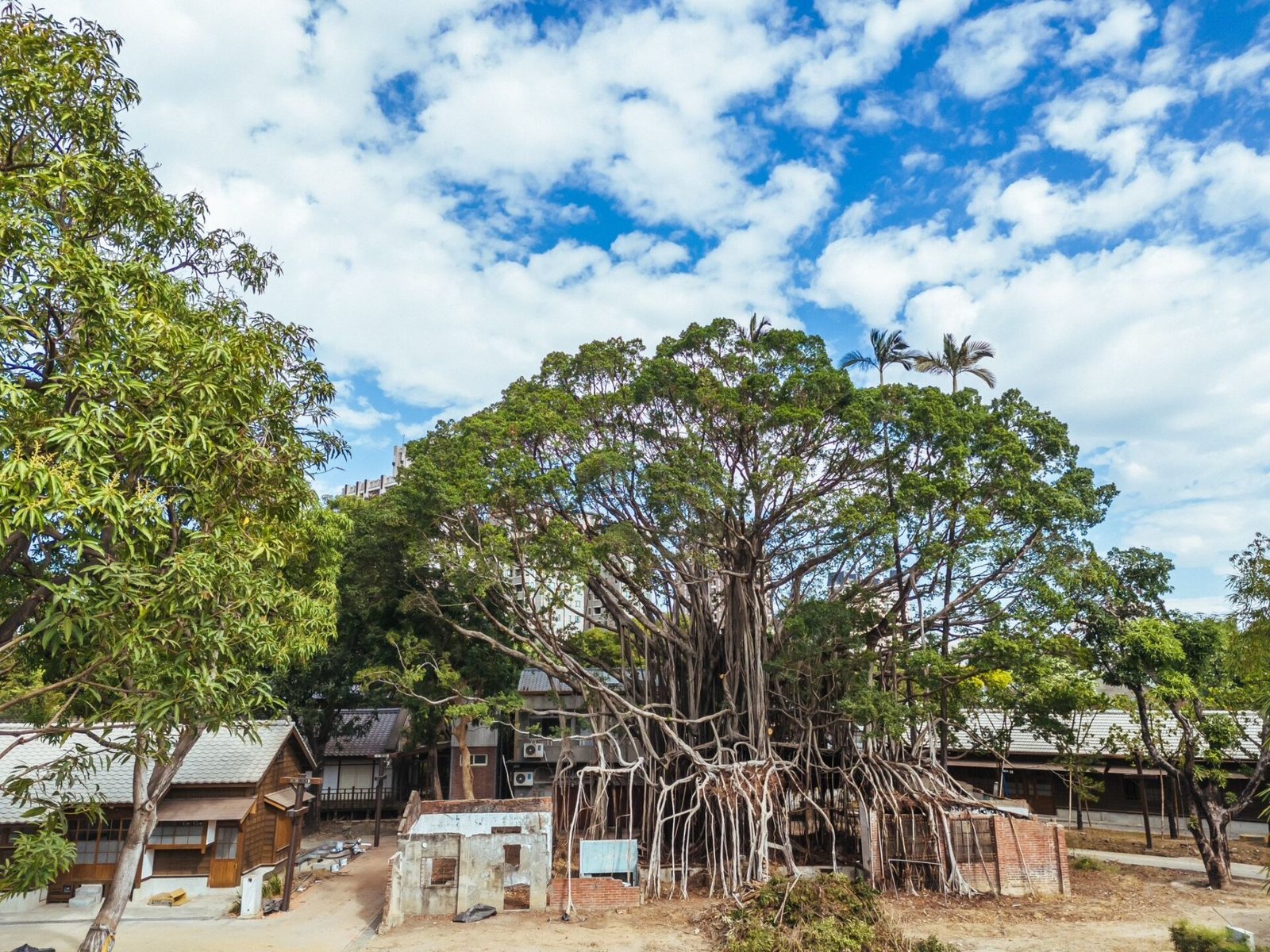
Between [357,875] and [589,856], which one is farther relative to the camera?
[357,875]

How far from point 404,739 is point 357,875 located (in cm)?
646

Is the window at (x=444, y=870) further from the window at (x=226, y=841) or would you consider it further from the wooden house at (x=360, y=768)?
the wooden house at (x=360, y=768)

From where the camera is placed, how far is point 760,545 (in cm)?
1461

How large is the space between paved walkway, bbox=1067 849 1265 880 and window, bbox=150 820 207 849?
1705 cm

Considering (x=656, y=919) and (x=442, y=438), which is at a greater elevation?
(x=442, y=438)

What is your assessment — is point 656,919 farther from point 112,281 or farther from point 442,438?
point 112,281

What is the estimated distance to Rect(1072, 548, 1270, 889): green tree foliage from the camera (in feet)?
43.5

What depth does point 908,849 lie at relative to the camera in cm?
1334

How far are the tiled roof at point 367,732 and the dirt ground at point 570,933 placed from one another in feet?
36.1

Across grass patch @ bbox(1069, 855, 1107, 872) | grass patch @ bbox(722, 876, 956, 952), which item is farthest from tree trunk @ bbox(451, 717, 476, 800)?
grass patch @ bbox(1069, 855, 1107, 872)

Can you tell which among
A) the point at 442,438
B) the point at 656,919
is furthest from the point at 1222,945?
the point at 442,438

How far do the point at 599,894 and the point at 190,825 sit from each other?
7627 millimetres

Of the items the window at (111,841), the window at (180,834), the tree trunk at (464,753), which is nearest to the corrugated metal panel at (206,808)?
the window at (180,834)

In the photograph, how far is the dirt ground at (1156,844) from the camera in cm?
1641
